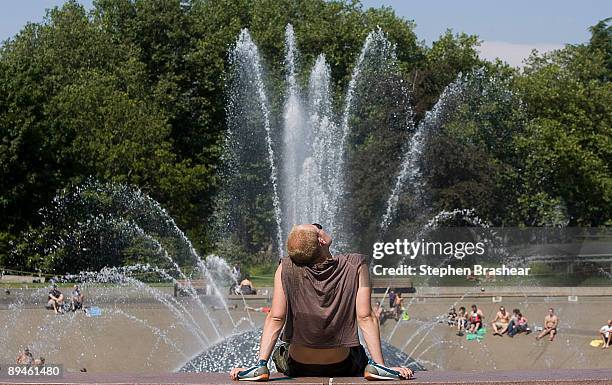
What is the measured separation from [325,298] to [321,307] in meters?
0.06

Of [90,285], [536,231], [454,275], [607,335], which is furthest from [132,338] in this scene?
[536,231]

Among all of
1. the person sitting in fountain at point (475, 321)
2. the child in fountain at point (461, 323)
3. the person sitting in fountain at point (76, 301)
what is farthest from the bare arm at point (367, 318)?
the person sitting in fountain at point (76, 301)

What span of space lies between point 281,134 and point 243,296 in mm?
15782

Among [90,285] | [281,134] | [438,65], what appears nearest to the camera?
[90,285]

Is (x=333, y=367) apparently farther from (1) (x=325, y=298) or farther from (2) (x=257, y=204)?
(2) (x=257, y=204)

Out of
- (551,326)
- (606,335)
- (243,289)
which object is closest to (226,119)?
(243,289)

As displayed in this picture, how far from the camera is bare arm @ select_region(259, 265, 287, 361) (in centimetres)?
718

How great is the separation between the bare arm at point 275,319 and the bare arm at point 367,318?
44 cm

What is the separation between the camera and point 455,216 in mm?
50625

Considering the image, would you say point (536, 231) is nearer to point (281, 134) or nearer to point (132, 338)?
point (281, 134)

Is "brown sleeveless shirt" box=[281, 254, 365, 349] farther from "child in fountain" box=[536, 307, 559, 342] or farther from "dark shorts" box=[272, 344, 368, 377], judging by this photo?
"child in fountain" box=[536, 307, 559, 342]

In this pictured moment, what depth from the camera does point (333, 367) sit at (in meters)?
7.32

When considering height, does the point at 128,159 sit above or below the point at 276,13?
below

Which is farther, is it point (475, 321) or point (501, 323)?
point (501, 323)
